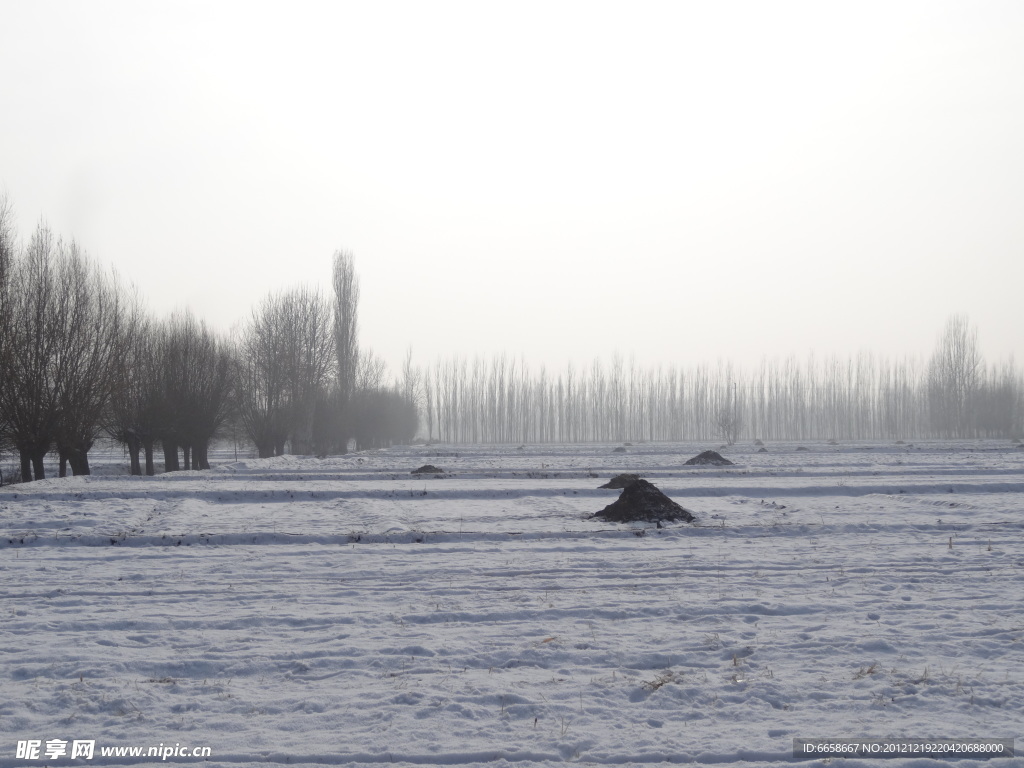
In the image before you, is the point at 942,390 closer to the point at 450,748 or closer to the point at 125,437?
the point at 125,437

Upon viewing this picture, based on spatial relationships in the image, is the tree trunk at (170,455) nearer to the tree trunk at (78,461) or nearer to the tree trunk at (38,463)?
the tree trunk at (78,461)

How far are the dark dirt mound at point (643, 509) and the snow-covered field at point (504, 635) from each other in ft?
1.86

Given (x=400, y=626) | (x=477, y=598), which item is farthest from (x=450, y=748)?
(x=477, y=598)

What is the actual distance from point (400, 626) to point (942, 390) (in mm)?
79847

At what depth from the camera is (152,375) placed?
32812mm

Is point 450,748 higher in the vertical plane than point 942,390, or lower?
lower

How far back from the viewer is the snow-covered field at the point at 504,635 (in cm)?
509

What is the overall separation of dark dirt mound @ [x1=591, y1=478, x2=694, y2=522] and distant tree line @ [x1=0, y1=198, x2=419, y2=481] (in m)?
16.9

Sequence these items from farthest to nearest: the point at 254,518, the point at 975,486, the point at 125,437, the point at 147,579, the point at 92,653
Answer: the point at 125,437
the point at 975,486
the point at 254,518
the point at 147,579
the point at 92,653

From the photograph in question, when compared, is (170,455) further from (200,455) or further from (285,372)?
(285,372)

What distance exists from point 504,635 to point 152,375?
30179mm

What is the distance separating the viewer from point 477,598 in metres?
8.54

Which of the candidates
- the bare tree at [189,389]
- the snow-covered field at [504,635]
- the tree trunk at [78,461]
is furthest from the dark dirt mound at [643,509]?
the bare tree at [189,389]

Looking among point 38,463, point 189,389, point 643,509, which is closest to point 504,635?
point 643,509
